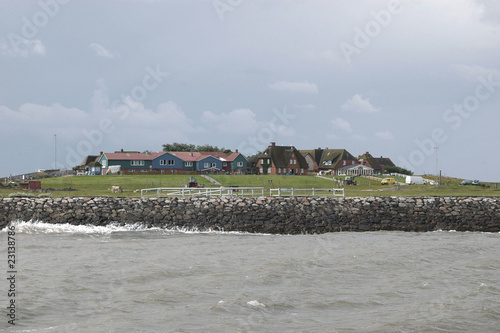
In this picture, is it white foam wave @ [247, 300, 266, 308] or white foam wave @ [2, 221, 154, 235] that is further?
white foam wave @ [2, 221, 154, 235]

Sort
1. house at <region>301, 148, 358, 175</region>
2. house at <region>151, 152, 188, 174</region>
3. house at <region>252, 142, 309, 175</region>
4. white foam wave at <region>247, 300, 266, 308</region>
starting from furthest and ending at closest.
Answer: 1. house at <region>301, 148, 358, 175</region>
2. house at <region>252, 142, 309, 175</region>
3. house at <region>151, 152, 188, 174</region>
4. white foam wave at <region>247, 300, 266, 308</region>

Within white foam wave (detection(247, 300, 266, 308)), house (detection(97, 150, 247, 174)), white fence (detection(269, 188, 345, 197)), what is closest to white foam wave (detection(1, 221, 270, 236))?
white fence (detection(269, 188, 345, 197))

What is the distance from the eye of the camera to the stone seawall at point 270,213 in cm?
3638

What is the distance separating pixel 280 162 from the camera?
393 ft

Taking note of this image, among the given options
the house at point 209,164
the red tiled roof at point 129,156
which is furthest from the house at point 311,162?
the red tiled roof at point 129,156

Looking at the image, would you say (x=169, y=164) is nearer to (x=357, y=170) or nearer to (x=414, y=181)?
(x=357, y=170)

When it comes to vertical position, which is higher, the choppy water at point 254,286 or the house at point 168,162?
the house at point 168,162

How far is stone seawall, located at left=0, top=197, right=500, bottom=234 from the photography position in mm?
36375

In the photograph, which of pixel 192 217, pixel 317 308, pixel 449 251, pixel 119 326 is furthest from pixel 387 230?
pixel 119 326

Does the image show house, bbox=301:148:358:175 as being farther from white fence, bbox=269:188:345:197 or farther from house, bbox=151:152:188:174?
white fence, bbox=269:188:345:197

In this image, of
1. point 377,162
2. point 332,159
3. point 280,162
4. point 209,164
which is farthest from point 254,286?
point 377,162

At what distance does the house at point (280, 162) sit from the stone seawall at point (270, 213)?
8015cm

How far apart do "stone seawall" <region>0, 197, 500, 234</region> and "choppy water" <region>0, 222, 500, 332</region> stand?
7.20m

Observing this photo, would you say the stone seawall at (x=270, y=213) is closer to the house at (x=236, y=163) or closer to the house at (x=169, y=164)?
the house at (x=169, y=164)
